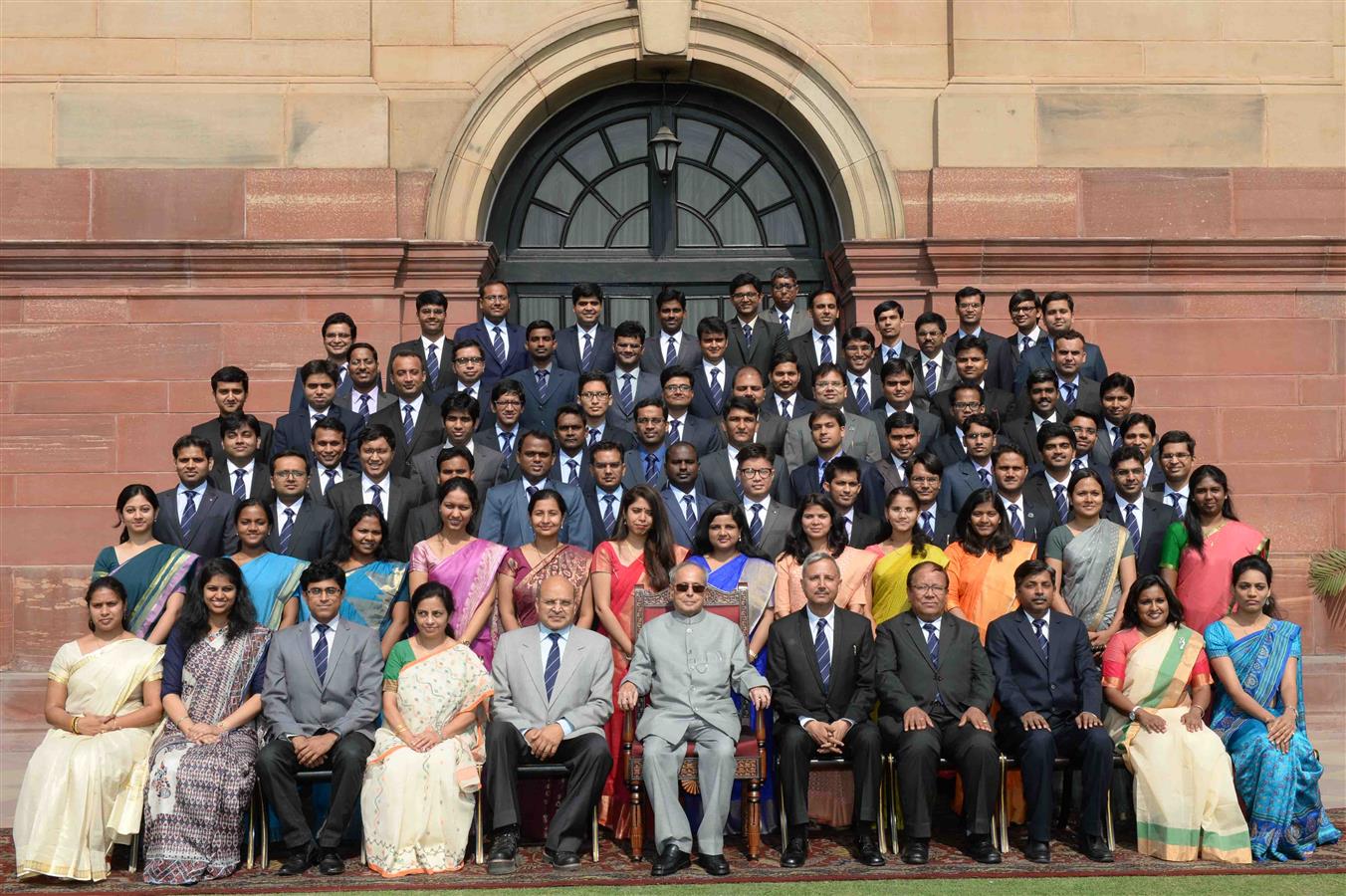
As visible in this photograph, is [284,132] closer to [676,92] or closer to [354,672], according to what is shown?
[676,92]

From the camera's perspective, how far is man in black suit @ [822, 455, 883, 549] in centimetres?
845

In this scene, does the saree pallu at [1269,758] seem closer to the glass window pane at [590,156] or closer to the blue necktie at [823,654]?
the blue necktie at [823,654]

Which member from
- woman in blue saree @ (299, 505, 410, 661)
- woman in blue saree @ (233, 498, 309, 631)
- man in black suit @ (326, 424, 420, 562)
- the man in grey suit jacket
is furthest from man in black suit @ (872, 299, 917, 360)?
woman in blue saree @ (233, 498, 309, 631)

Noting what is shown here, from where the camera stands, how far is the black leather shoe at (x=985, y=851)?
22.9ft

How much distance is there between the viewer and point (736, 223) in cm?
1221

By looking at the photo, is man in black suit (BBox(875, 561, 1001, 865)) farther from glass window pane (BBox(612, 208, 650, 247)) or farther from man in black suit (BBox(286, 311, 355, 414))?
glass window pane (BBox(612, 208, 650, 247))

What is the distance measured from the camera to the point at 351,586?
8.03 metres

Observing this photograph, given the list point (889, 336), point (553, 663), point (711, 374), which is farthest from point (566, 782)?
point (889, 336)

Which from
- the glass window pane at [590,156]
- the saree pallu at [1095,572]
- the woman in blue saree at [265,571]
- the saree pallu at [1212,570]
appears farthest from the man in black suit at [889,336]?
the woman in blue saree at [265,571]

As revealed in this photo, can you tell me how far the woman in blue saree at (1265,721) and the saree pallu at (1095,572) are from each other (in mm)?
663

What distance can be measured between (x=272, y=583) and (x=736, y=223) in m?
5.59

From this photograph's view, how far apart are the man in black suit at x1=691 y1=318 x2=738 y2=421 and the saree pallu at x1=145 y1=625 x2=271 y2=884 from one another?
3.55 metres

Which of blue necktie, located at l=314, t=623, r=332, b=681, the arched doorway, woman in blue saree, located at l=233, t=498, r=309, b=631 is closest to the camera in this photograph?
blue necktie, located at l=314, t=623, r=332, b=681

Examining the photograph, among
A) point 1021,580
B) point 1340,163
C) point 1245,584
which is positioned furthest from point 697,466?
point 1340,163
